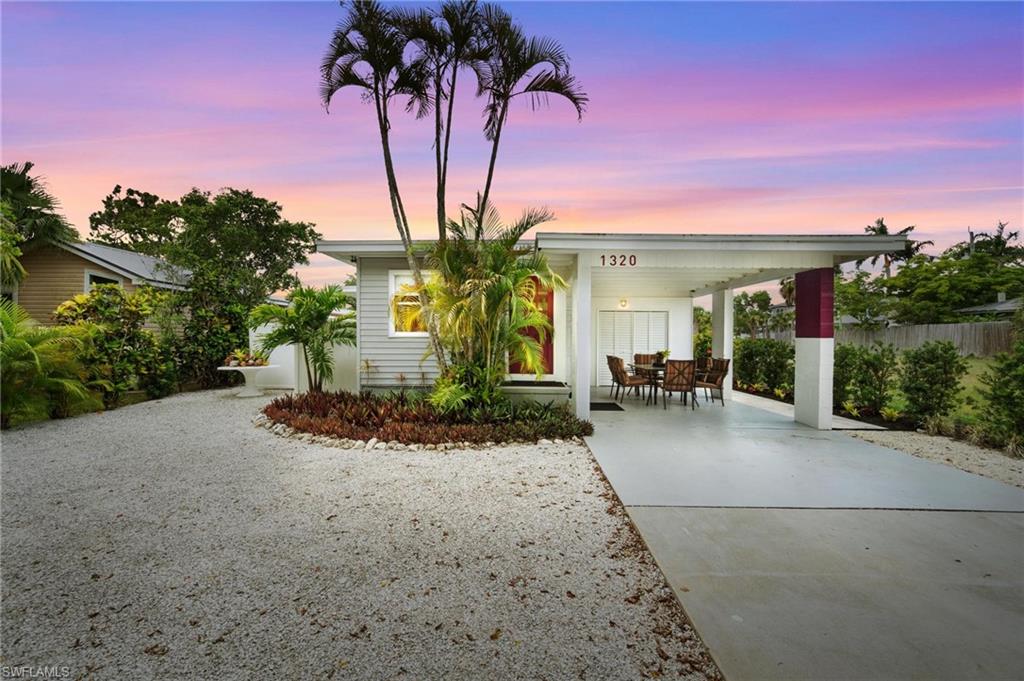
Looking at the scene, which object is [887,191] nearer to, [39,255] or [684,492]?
[684,492]

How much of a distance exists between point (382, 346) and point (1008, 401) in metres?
9.62

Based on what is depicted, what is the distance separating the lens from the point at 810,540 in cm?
318

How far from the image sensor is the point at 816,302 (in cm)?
691

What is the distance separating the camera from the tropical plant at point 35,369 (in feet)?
22.0

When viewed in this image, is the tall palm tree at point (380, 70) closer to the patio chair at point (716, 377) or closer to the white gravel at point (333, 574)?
the white gravel at point (333, 574)

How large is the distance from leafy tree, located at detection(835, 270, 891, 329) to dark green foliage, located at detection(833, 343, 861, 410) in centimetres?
1559

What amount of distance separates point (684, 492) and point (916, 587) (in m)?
1.76

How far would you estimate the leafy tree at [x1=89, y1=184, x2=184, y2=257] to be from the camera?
81.4ft

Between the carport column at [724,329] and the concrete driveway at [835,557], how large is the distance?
15.0 feet

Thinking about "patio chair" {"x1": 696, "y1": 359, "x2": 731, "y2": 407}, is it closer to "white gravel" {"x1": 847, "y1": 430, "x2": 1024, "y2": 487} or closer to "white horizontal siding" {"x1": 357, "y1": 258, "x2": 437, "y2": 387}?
"white gravel" {"x1": 847, "y1": 430, "x2": 1024, "y2": 487}

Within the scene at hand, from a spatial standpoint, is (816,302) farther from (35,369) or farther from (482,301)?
(35,369)

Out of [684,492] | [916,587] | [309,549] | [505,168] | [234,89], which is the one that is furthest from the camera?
[505,168]

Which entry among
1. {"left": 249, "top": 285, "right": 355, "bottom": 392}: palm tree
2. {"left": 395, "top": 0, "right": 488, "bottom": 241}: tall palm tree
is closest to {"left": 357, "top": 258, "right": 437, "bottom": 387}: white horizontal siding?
{"left": 249, "top": 285, "right": 355, "bottom": 392}: palm tree

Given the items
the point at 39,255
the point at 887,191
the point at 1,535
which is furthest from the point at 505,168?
the point at 39,255
